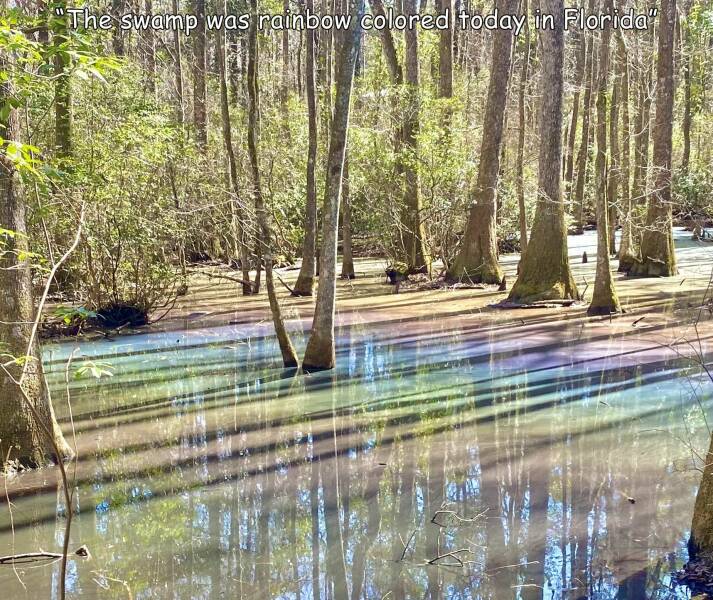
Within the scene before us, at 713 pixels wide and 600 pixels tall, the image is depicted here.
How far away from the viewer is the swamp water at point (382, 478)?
5.18m

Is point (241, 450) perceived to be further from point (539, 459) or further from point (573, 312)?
point (573, 312)

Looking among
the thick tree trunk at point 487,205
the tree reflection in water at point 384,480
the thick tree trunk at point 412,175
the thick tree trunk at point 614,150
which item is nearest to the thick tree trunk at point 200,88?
the thick tree trunk at point 412,175

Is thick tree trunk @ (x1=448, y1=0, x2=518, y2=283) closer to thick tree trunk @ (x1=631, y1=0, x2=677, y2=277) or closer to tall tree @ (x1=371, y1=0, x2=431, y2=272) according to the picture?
tall tree @ (x1=371, y1=0, x2=431, y2=272)

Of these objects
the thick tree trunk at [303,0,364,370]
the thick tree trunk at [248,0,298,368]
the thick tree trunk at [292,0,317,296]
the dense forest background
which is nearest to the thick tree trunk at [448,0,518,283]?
the dense forest background

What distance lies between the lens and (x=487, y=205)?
64.1 feet

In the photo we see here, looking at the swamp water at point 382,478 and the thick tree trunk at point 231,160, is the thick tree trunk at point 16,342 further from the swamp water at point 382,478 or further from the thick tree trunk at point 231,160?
the thick tree trunk at point 231,160

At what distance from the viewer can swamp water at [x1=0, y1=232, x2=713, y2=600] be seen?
518 cm

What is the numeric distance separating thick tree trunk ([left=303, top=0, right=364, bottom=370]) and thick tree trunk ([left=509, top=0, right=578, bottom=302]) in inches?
255

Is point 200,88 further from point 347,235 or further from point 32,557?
point 32,557

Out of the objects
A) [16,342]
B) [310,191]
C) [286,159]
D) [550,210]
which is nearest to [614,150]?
[286,159]

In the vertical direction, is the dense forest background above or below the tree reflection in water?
above

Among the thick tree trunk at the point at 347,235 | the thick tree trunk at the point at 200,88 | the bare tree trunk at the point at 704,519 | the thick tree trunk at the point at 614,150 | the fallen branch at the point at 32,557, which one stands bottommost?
the fallen branch at the point at 32,557

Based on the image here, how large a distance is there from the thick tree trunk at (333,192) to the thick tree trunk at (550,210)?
6.48m

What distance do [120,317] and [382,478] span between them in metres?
9.79
